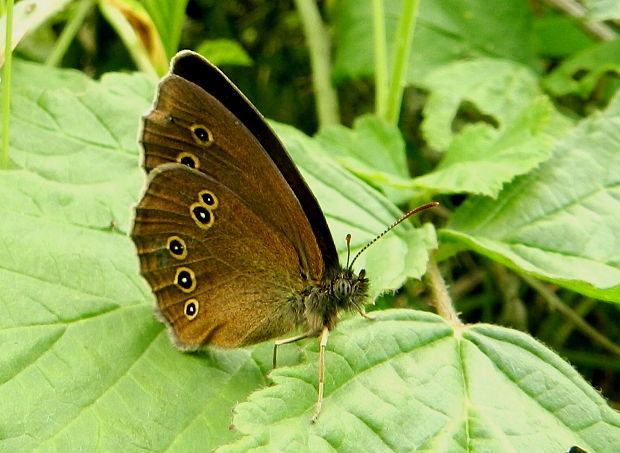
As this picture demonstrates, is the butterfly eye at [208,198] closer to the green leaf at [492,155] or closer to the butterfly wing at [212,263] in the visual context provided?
the butterfly wing at [212,263]

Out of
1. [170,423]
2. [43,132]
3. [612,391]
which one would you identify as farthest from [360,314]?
[612,391]

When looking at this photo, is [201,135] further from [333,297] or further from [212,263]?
[333,297]

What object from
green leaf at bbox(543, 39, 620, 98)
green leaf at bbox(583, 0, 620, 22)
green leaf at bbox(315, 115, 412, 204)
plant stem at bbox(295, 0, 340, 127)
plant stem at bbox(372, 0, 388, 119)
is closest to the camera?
green leaf at bbox(583, 0, 620, 22)

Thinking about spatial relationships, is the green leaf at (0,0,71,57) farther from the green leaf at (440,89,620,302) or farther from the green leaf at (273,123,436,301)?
the green leaf at (440,89,620,302)

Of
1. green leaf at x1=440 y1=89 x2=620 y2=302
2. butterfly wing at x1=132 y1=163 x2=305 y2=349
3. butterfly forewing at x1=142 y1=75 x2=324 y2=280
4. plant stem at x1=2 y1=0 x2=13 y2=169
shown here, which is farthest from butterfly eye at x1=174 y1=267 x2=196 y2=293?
green leaf at x1=440 y1=89 x2=620 y2=302

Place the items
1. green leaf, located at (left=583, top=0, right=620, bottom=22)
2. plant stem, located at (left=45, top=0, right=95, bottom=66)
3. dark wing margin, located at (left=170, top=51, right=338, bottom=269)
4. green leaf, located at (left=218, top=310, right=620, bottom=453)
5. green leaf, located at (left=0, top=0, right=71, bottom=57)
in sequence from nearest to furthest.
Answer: green leaf, located at (left=218, top=310, right=620, bottom=453) < dark wing margin, located at (left=170, top=51, right=338, bottom=269) < green leaf, located at (left=0, top=0, right=71, bottom=57) < green leaf, located at (left=583, top=0, right=620, bottom=22) < plant stem, located at (left=45, top=0, right=95, bottom=66)

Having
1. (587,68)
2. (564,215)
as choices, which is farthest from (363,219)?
(587,68)

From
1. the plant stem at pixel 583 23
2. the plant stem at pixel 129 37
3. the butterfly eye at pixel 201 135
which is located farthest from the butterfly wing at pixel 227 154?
the plant stem at pixel 583 23

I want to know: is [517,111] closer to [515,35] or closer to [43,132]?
[515,35]
